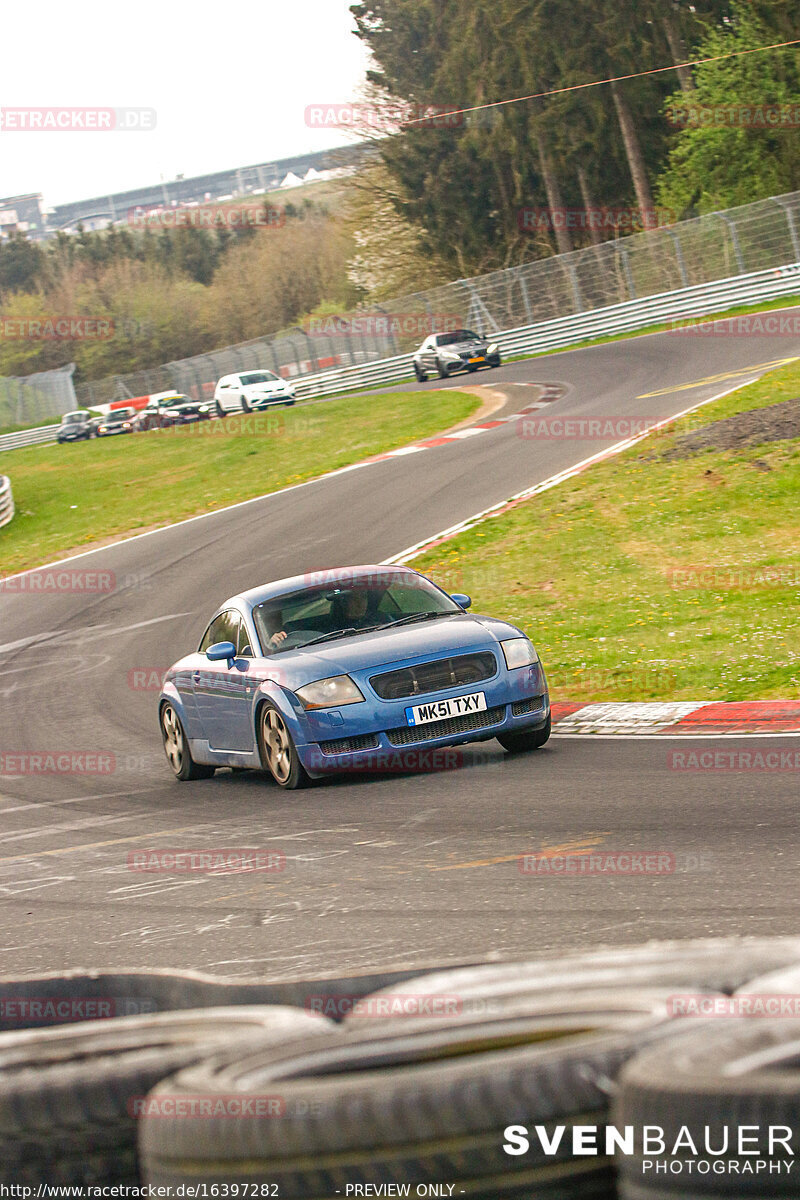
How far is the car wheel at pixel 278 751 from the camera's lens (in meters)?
9.74

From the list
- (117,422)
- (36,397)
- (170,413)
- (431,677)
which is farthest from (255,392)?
(431,677)

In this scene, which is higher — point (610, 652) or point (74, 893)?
point (74, 893)

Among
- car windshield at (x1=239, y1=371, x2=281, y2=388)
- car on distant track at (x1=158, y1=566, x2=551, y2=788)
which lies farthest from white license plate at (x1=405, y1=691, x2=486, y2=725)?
car windshield at (x1=239, y1=371, x2=281, y2=388)

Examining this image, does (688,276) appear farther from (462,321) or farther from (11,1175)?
(11,1175)

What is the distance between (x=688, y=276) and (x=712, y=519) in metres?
28.4

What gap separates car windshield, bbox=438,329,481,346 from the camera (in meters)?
46.7

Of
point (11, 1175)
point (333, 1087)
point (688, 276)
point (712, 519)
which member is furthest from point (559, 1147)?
point (688, 276)

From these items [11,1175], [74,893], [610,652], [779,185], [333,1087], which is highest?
[779,185]

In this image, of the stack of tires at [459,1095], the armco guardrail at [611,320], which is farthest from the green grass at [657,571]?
the armco guardrail at [611,320]

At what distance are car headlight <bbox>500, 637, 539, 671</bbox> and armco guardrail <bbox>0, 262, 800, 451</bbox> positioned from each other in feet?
108

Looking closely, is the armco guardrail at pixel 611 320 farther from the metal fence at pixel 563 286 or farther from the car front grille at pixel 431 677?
the car front grille at pixel 431 677

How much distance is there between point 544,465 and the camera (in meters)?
24.5

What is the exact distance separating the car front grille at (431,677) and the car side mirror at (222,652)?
1.50m

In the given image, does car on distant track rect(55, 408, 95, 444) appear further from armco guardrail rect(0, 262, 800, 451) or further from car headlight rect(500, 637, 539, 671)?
car headlight rect(500, 637, 539, 671)
